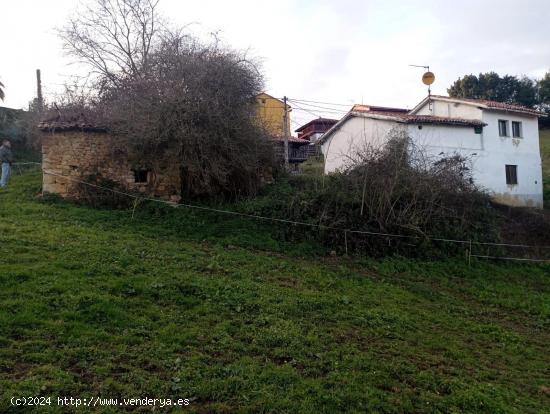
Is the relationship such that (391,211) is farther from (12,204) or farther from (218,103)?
(12,204)

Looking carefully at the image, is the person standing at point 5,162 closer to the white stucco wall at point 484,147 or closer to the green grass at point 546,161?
the white stucco wall at point 484,147

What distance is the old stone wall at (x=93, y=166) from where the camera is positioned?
14781mm

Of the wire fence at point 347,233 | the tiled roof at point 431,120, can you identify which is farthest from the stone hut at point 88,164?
the tiled roof at point 431,120

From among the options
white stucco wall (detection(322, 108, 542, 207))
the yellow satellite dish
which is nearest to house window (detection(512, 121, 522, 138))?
white stucco wall (detection(322, 108, 542, 207))

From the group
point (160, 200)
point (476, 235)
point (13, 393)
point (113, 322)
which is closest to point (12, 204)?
point (160, 200)

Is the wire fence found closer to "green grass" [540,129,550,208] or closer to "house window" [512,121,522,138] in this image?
"house window" [512,121,522,138]

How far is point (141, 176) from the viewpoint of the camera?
15.4m

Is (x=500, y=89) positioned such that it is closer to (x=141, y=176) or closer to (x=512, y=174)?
(x=512, y=174)

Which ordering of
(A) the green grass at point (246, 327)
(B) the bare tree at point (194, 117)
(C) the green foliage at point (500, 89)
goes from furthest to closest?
(C) the green foliage at point (500, 89), (B) the bare tree at point (194, 117), (A) the green grass at point (246, 327)

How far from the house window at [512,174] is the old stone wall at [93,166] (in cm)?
1598

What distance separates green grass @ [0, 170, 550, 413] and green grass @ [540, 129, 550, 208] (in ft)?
47.9

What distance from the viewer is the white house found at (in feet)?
66.9

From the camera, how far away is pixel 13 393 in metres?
4.55

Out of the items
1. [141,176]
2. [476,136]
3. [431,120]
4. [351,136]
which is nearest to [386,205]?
[431,120]
